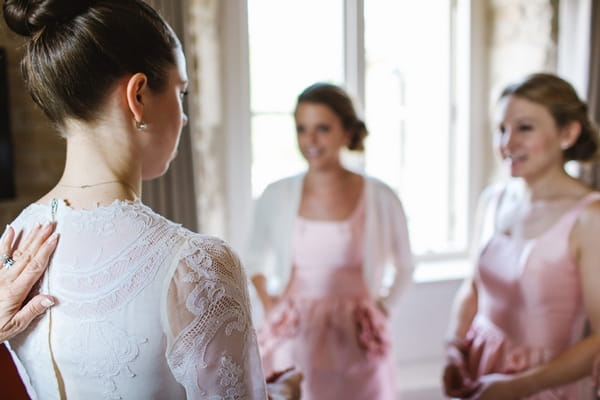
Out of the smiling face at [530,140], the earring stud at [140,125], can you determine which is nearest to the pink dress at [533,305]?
the smiling face at [530,140]

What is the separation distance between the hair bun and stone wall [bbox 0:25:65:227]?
1366 mm

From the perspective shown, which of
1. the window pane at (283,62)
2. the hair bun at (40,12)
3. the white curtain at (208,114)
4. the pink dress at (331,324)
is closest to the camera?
the hair bun at (40,12)

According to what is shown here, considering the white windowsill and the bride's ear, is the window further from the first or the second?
the bride's ear

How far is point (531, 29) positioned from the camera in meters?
2.79

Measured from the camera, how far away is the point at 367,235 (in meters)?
1.90

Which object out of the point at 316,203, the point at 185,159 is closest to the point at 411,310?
the point at 316,203

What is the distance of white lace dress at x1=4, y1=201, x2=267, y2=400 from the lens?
0.68 m

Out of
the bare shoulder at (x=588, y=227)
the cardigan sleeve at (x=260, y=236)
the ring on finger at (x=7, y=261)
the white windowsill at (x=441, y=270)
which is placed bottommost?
the white windowsill at (x=441, y=270)

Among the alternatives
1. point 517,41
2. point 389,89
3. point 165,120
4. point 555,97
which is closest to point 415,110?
point 389,89

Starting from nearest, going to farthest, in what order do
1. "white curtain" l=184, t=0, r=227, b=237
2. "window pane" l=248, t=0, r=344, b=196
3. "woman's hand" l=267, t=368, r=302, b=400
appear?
1. "woman's hand" l=267, t=368, r=302, b=400
2. "white curtain" l=184, t=0, r=227, b=237
3. "window pane" l=248, t=0, r=344, b=196

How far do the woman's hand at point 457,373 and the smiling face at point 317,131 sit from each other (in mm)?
755

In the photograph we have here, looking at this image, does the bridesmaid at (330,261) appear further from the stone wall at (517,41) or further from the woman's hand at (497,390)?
the stone wall at (517,41)

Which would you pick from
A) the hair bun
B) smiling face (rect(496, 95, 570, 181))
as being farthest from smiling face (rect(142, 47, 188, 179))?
smiling face (rect(496, 95, 570, 181))

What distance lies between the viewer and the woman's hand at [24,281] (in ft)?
2.40
